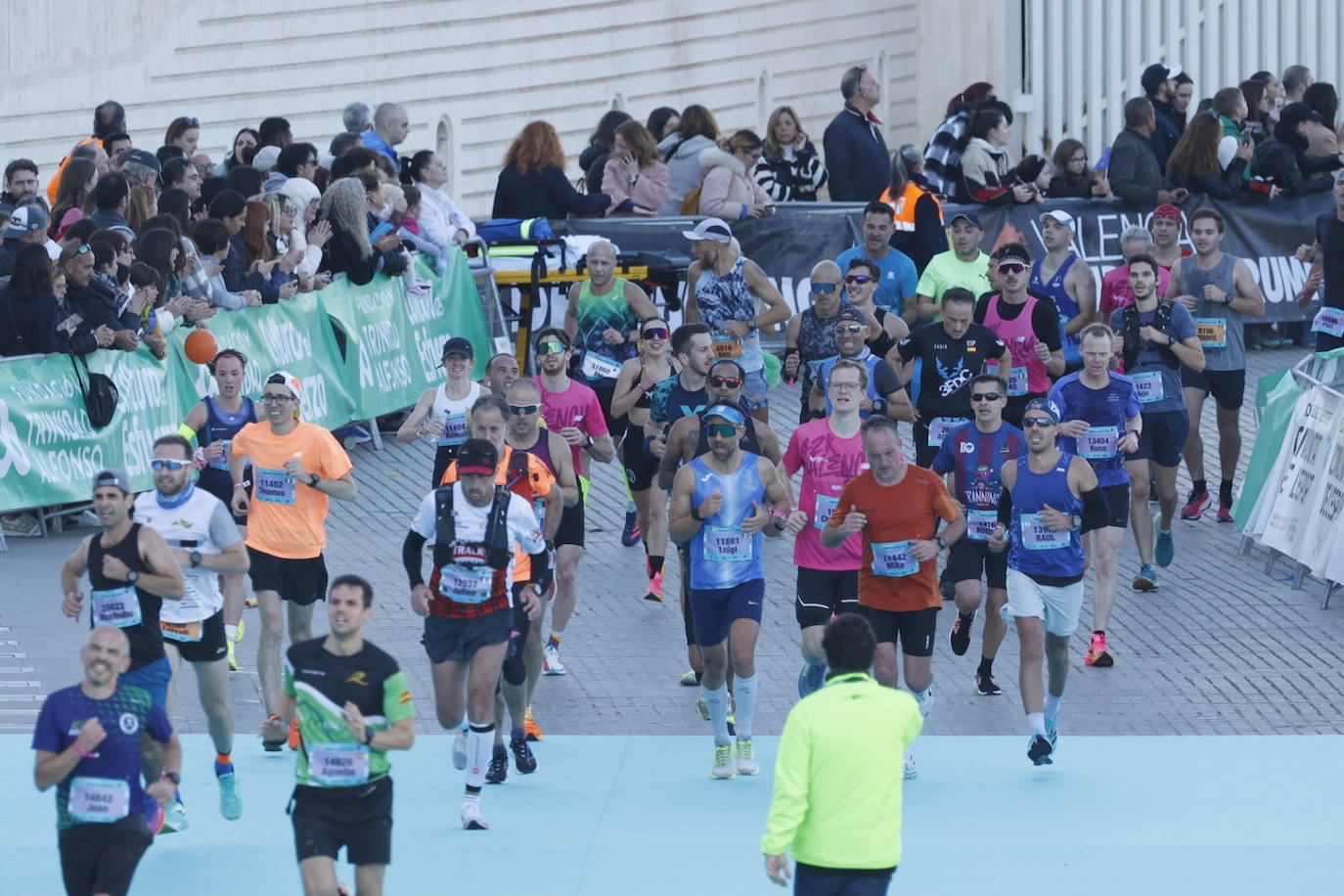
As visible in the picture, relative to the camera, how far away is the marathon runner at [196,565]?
34.2ft

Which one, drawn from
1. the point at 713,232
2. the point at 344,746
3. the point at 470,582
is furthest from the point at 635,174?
the point at 344,746

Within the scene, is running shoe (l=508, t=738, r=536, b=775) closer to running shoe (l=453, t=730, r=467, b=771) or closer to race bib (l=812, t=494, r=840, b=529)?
running shoe (l=453, t=730, r=467, b=771)

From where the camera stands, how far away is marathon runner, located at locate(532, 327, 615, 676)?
1281 centimetres

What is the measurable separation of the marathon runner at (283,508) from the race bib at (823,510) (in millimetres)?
2342

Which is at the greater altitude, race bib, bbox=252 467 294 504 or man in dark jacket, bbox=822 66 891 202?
man in dark jacket, bbox=822 66 891 202

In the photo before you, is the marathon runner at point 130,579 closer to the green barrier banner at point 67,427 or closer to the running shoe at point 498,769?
the running shoe at point 498,769

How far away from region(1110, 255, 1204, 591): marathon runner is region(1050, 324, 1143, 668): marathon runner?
1.20 metres

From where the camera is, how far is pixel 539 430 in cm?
1197

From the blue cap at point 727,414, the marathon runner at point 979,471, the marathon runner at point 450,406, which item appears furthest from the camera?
the marathon runner at point 450,406

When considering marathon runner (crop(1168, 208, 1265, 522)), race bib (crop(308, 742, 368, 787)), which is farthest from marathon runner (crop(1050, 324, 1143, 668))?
race bib (crop(308, 742, 368, 787))

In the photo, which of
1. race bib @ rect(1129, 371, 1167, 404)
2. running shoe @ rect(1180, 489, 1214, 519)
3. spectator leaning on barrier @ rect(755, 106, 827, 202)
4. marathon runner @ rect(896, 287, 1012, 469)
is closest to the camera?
marathon runner @ rect(896, 287, 1012, 469)

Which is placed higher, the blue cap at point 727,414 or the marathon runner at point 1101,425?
the blue cap at point 727,414

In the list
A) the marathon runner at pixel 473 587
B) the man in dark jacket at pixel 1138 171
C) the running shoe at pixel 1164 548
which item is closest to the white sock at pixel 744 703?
the marathon runner at pixel 473 587

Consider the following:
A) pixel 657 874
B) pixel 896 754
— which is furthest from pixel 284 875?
pixel 896 754
